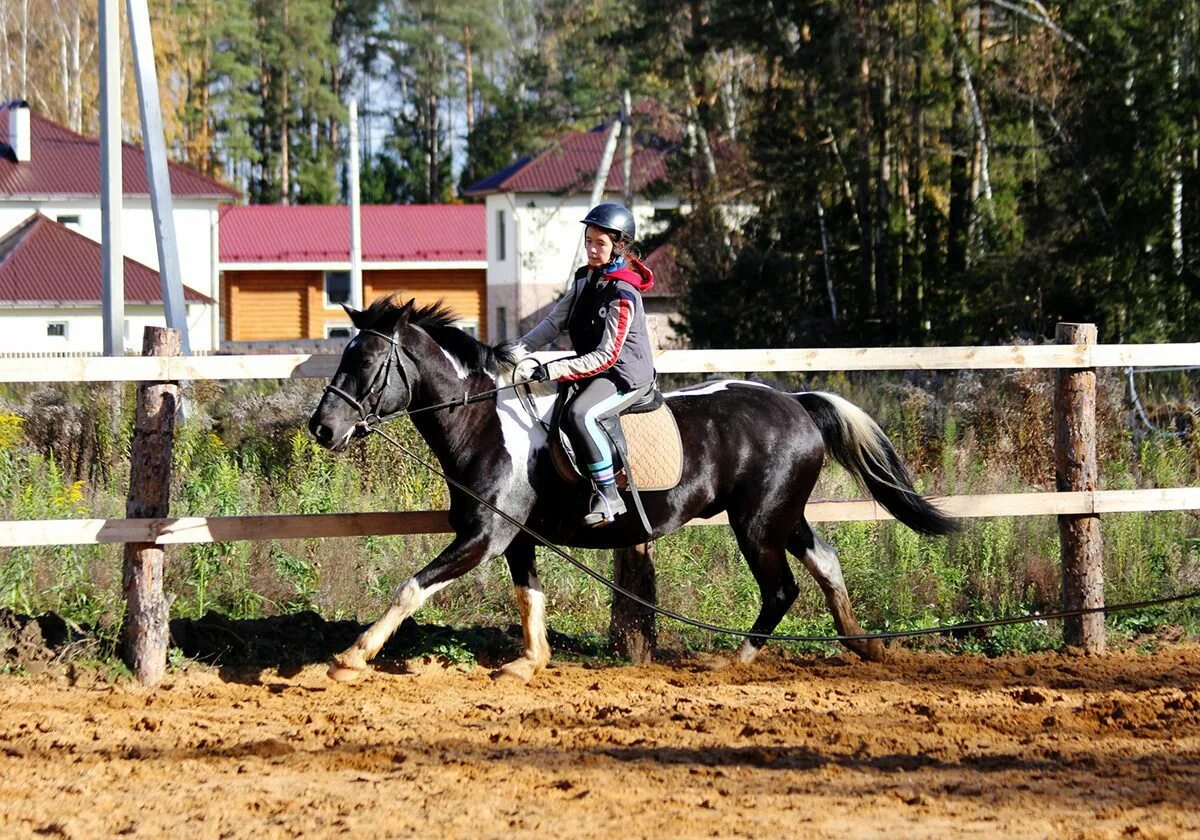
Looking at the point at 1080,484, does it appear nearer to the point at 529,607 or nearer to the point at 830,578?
the point at 830,578

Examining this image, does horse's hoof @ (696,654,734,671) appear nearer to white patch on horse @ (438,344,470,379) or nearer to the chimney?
white patch on horse @ (438,344,470,379)

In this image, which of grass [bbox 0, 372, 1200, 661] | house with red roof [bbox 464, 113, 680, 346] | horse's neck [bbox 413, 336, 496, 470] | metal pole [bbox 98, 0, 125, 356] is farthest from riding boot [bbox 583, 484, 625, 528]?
house with red roof [bbox 464, 113, 680, 346]

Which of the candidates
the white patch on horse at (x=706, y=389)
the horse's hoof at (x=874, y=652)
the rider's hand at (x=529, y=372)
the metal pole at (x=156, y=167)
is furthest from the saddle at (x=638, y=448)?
the metal pole at (x=156, y=167)

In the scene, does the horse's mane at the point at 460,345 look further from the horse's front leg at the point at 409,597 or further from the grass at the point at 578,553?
the grass at the point at 578,553

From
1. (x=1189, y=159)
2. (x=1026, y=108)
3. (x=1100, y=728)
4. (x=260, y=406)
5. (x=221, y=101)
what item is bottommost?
(x=1100, y=728)

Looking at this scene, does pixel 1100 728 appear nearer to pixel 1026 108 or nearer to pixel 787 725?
pixel 787 725

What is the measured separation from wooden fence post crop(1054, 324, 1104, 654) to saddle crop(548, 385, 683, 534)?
8.52 ft

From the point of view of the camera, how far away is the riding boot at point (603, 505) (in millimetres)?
7324

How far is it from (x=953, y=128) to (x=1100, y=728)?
2196 cm

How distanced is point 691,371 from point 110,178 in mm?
13370

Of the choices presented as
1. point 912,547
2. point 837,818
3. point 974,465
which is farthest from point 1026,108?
point 837,818

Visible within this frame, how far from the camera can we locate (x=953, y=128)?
2686cm

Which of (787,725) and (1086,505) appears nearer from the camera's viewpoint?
(787,725)

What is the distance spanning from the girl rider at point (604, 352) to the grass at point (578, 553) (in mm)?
1621
